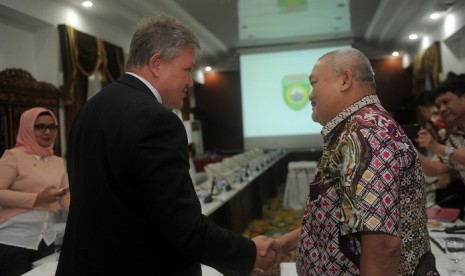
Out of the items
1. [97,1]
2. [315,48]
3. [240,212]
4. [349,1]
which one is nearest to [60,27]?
[97,1]

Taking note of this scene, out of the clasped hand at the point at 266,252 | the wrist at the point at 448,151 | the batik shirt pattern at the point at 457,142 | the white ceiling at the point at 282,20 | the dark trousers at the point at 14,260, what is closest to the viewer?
the clasped hand at the point at 266,252

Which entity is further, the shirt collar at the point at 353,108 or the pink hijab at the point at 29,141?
the pink hijab at the point at 29,141

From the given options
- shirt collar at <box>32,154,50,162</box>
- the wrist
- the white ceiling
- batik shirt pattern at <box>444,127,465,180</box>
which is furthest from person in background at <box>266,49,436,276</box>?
the white ceiling

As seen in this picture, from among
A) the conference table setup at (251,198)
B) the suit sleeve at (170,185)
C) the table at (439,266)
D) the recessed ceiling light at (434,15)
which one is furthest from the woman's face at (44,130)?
the recessed ceiling light at (434,15)

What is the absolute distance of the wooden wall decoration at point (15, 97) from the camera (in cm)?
422

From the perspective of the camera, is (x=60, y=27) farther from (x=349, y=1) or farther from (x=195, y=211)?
(x=195, y=211)

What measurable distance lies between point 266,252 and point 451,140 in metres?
1.84

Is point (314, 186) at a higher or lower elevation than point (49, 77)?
lower

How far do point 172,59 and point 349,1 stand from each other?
587 cm

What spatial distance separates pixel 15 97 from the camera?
4336mm

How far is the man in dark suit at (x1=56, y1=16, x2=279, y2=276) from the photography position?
988 millimetres

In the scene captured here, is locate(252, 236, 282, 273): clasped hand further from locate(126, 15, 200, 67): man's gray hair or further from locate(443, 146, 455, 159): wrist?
locate(443, 146, 455, 159): wrist

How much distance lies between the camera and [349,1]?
20.8 feet

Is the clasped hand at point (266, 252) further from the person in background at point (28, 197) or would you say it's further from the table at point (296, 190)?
the table at point (296, 190)
